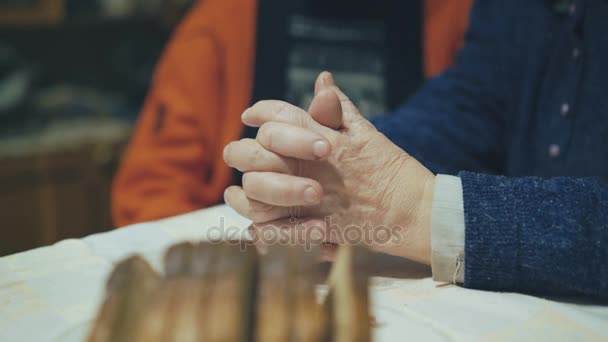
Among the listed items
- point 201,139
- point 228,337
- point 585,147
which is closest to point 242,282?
point 228,337

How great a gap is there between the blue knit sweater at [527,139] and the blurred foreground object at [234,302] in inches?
4.3

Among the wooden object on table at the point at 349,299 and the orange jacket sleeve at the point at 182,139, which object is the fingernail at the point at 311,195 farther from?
the orange jacket sleeve at the point at 182,139

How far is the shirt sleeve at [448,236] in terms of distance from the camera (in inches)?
16.8

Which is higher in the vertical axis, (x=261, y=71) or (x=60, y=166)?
(x=261, y=71)

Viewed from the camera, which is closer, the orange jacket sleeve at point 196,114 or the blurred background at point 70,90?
the orange jacket sleeve at point 196,114

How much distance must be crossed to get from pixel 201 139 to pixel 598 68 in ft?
1.71

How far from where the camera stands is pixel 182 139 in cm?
85

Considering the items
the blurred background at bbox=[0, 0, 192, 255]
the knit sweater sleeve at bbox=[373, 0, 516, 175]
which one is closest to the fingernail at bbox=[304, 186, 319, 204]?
the knit sweater sleeve at bbox=[373, 0, 516, 175]

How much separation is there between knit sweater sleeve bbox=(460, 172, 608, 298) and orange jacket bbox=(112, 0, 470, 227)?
1.49 feet

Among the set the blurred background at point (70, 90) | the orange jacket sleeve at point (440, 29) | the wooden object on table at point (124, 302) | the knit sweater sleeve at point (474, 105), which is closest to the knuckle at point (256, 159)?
the wooden object on table at point (124, 302)

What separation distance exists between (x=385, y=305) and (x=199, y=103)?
1.73ft

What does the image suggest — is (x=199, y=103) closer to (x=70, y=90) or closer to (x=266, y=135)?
(x=266, y=135)

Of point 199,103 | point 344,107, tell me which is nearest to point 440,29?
point 199,103

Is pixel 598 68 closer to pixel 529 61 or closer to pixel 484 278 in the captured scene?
pixel 529 61
